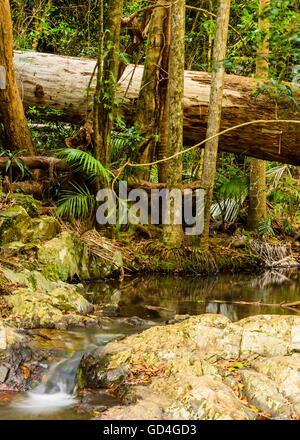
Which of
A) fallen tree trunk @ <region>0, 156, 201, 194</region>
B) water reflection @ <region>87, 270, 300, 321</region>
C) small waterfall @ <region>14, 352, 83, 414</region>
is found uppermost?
fallen tree trunk @ <region>0, 156, 201, 194</region>

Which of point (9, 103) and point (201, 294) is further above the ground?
point (9, 103)

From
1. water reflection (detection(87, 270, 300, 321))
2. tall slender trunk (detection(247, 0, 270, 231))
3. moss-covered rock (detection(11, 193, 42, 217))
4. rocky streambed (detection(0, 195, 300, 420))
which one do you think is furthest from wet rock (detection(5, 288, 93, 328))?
tall slender trunk (detection(247, 0, 270, 231))

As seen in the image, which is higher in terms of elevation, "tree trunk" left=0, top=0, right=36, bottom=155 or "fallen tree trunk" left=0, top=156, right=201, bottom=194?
"tree trunk" left=0, top=0, right=36, bottom=155

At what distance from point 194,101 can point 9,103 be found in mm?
3196

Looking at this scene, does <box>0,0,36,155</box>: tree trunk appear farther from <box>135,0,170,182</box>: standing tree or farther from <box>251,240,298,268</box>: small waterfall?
<box>251,240,298,268</box>: small waterfall

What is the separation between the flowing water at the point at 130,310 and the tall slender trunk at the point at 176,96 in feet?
4.52

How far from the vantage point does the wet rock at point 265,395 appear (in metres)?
2.76

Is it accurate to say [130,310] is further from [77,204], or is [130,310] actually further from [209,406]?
[77,204]

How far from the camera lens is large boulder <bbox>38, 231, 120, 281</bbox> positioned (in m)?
6.00

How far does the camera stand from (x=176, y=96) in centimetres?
711

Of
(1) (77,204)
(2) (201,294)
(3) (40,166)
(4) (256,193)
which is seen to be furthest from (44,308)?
(4) (256,193)

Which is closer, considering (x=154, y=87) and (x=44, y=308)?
(x=44, y=308)

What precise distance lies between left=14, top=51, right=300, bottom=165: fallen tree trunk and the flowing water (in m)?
2.41
